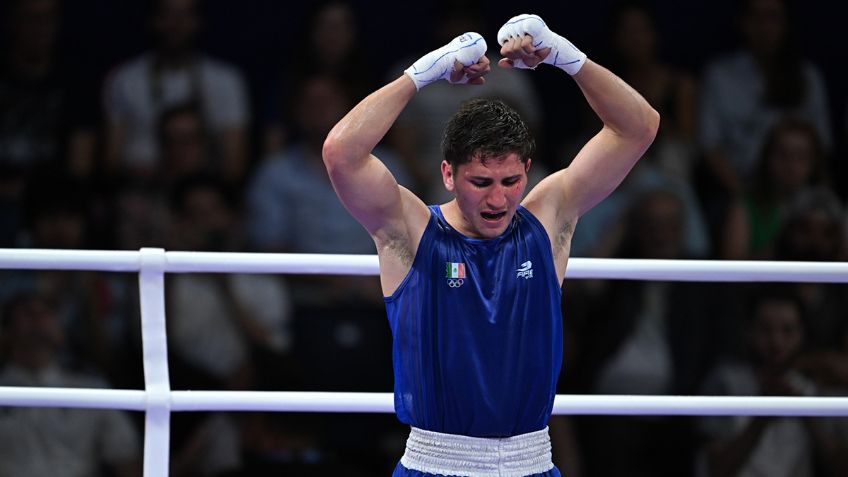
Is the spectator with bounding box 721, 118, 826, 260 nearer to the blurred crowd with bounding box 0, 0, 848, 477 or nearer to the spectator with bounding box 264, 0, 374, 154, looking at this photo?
the blurred crowd with bounding box 0, 0, 848, 477

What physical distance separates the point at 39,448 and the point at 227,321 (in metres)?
0.96

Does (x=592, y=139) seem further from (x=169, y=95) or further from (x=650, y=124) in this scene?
(x=169, y=95)

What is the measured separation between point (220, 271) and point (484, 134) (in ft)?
2.97

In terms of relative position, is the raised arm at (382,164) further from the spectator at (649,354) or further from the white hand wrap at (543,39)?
the spectator at (649,354)

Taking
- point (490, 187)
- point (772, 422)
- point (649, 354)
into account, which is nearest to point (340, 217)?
point (649, 354)

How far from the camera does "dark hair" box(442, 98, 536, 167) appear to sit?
2617 mm

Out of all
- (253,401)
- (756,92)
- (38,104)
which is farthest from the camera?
(756,92)

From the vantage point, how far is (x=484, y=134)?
2619mm

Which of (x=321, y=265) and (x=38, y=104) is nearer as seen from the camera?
(x=321, y=265)

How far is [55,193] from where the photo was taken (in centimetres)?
529

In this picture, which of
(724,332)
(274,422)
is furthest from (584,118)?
(274,422)

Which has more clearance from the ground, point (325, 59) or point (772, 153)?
point (325, 59)

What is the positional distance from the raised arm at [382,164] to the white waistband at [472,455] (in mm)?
373

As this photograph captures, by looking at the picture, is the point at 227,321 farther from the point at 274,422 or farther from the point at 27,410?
the point at 27,410
